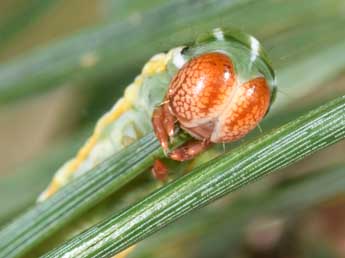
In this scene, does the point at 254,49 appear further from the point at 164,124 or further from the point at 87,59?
the point at 87,59

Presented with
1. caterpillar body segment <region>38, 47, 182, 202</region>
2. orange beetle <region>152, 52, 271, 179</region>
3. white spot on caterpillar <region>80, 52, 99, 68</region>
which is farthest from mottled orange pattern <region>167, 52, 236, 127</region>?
white spot on caterpillar <region>80, 52, 99, 68</region>

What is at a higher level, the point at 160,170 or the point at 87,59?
the point at 87,59

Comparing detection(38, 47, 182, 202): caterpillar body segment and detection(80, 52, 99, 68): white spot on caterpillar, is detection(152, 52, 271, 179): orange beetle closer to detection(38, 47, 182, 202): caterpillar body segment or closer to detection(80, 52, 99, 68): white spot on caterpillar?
detection(38, 47, 182, 202): caterpillar body segment

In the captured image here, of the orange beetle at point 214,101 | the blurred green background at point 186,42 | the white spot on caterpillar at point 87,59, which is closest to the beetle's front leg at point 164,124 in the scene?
the orange beetle at point 214,101

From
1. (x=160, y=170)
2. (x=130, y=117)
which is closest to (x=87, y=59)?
(x=130, y=117)

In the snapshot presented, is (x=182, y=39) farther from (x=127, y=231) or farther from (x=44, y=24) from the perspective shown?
(x=44, y=24)
